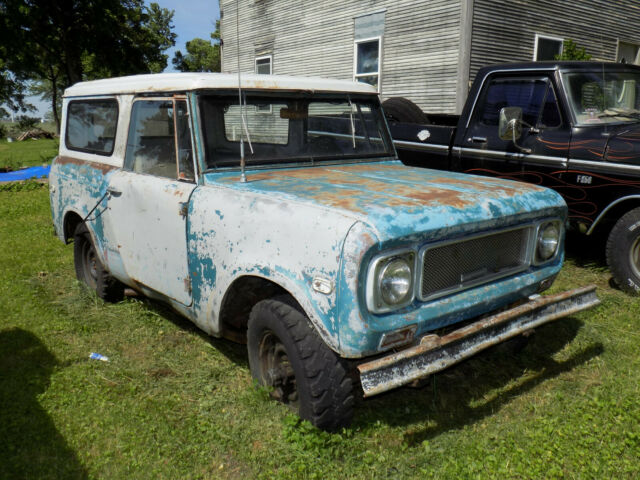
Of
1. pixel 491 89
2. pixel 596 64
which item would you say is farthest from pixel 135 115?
pixel 596 64

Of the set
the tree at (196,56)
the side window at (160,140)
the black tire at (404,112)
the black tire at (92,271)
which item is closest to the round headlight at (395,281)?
the side window at (160,140)

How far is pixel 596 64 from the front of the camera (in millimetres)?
5234

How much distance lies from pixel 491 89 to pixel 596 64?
98cm

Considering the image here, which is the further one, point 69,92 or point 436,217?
point 69,92

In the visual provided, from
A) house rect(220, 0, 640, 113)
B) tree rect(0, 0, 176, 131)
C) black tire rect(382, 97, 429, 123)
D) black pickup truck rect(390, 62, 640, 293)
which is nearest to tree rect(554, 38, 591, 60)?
house rect(220, 0, 640, 113)

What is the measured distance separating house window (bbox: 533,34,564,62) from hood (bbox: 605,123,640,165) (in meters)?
8.57

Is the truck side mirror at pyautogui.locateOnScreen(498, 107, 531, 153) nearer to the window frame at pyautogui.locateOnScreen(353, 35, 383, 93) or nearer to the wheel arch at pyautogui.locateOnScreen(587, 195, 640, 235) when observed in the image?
the wheel arch at pyautogui.locateOnScreen(587, 195, 640, 235)

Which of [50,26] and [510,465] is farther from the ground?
[50,26]

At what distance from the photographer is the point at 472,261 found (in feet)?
9.36

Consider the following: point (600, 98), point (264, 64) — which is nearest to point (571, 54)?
point (600, 98)

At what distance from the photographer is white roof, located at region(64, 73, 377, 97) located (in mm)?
3367

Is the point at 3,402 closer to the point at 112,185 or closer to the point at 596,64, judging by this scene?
the point at 112,185

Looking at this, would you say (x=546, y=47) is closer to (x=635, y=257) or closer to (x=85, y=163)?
(x=635, y=257)

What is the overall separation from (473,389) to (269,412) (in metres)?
1.30
